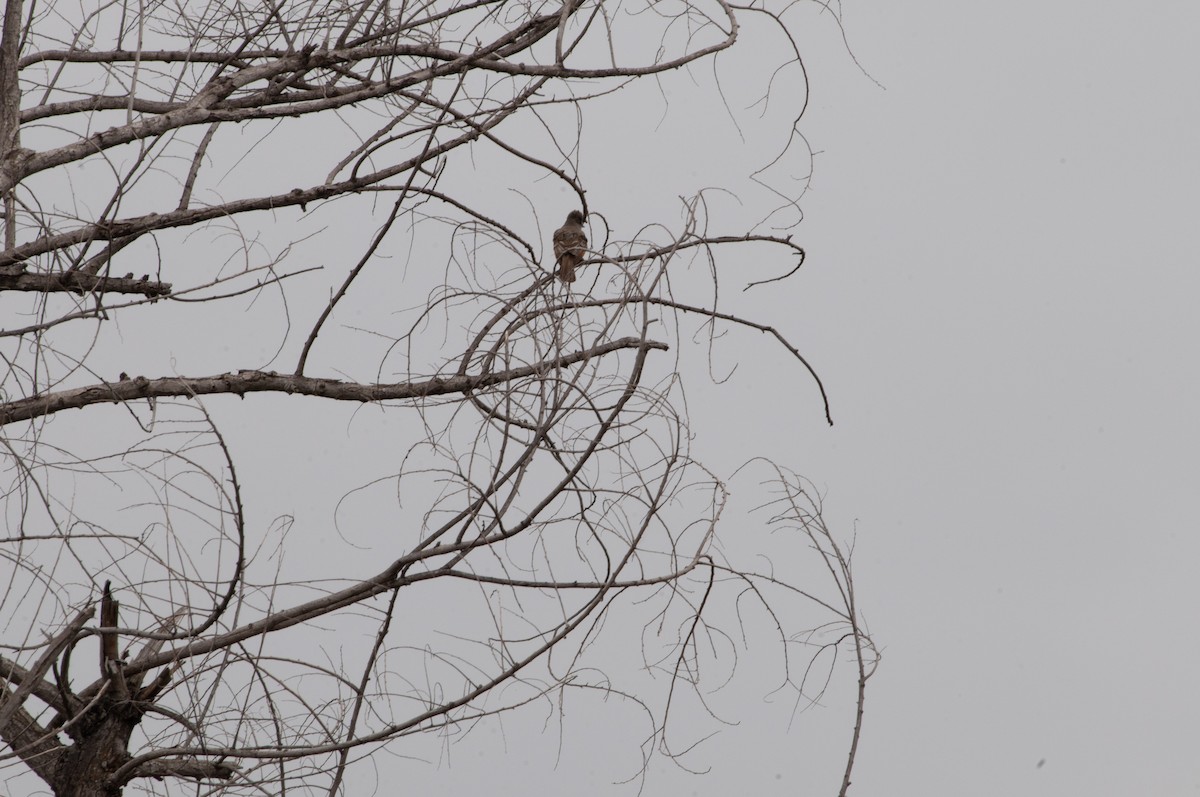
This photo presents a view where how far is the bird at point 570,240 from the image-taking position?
4156 millimetres

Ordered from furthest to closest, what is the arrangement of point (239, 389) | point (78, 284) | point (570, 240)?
point (570, 240), point (239, 389), point (78, 284)

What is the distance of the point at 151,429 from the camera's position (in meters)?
3.38

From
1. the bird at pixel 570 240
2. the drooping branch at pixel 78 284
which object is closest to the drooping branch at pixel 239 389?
the drooping branch at pixel 78 284

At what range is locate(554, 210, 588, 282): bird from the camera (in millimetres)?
4156

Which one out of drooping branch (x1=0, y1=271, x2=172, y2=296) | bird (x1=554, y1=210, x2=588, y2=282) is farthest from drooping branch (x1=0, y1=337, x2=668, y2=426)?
bird (x1=554, y1=210, x2=588, y2=282)

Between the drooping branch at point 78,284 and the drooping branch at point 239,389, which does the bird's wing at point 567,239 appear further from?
the drooping branch at point 78,284

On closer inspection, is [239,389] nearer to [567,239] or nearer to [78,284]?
[78,284]

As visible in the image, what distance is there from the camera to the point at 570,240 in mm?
4211

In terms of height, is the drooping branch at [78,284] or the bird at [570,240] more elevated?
the bird at [570,240]

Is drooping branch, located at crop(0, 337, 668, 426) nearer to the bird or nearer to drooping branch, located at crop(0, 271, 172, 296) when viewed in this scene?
drooping branch, located at crop(0, 271, 172, 296)

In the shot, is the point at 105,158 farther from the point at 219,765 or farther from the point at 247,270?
the point at 219,765

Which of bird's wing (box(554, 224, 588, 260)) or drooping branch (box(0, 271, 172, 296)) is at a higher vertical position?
bird's wing (box(554, 224, 588, 260))

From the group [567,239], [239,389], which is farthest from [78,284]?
[567,239]

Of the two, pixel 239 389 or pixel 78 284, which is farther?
pixel 239 389
